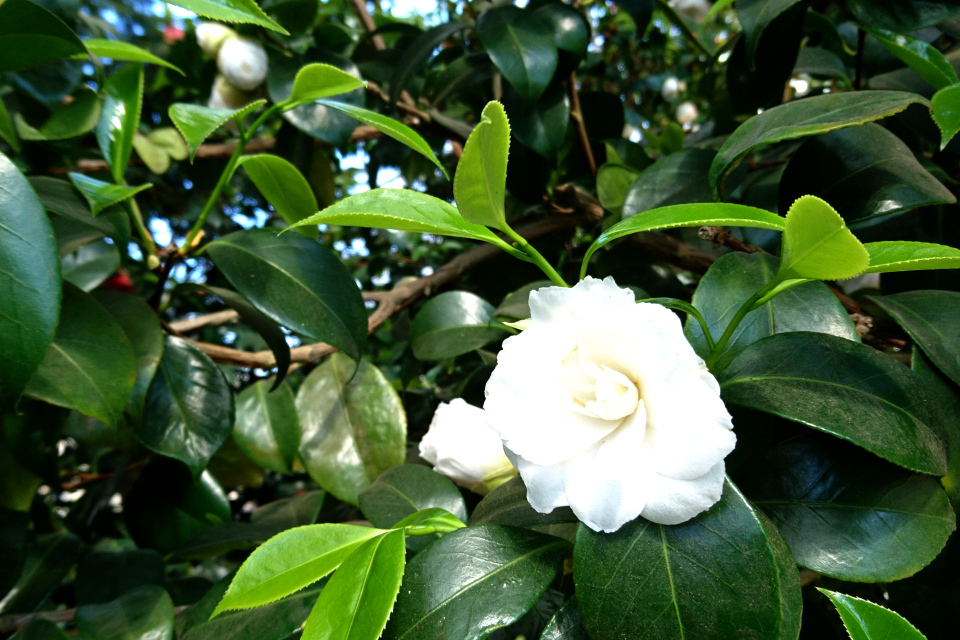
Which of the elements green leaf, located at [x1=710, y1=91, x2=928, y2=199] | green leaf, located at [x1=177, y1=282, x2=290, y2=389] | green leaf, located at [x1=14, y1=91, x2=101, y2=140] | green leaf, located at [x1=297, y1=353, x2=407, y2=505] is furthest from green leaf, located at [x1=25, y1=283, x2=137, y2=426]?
green leaf, located at [x1=710, y1=91, x2=928, y2=199]

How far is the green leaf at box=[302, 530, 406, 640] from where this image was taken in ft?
1.03

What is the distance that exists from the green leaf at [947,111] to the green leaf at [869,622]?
0.30 m

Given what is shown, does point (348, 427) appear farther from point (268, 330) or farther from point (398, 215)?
point (398, 215)

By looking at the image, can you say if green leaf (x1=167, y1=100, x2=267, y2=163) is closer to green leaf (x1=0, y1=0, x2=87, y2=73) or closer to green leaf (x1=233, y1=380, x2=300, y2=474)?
green leaf (x1=0, y1=0, x2=87, y2=73)

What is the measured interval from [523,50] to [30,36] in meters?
0.49

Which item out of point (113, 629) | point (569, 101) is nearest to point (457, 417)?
point (113, 629)

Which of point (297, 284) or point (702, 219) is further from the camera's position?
point (297, 284)

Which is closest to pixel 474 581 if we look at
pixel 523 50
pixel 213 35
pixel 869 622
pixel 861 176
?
pixel 869 622

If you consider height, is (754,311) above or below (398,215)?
below

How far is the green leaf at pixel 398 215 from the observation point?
1.12 ft

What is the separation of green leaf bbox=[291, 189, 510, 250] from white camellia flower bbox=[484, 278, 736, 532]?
8 cm

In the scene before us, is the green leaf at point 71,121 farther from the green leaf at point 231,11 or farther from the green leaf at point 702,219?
the green leaf at point 702,219

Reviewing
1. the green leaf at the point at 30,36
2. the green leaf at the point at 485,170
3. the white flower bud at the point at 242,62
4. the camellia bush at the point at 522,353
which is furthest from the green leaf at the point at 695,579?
the white flower bud at the point at 242,62

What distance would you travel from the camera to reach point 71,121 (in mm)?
783
